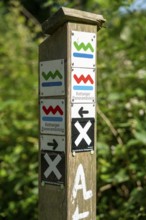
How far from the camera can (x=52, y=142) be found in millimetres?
2682

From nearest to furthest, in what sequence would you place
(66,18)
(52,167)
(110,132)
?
(66,18), (52,167), (110,132)

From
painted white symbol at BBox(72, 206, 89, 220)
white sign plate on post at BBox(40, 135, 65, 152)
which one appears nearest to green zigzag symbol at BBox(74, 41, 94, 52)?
white sign plate on post at BBox(40, 135, 65, 152)

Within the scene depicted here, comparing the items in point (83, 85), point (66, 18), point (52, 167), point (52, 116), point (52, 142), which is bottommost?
point (52, 167)

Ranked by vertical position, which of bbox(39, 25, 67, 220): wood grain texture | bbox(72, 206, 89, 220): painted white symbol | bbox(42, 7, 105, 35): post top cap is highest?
bbox(42, 7, 105, 35): post top cap

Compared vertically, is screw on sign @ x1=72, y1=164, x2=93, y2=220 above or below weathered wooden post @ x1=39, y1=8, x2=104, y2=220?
below

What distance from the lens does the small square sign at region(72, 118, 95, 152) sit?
2641 millimetres

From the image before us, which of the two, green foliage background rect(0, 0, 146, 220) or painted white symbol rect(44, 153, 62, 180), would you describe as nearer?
painted white symbol rect(44, 153, 62, 180)

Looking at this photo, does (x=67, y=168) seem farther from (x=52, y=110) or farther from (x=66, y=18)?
(x=66, y=18)

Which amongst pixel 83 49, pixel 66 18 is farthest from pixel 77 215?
pixel 66 18

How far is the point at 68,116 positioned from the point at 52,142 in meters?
0.18

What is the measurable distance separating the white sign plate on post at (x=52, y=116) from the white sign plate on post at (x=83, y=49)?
22 centimetres

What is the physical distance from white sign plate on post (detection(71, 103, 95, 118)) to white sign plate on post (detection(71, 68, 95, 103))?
0.03 meters

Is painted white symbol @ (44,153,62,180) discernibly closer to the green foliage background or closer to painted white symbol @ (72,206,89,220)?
painted white symbol @ (72,206,89,220)

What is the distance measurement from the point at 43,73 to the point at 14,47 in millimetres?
3257
